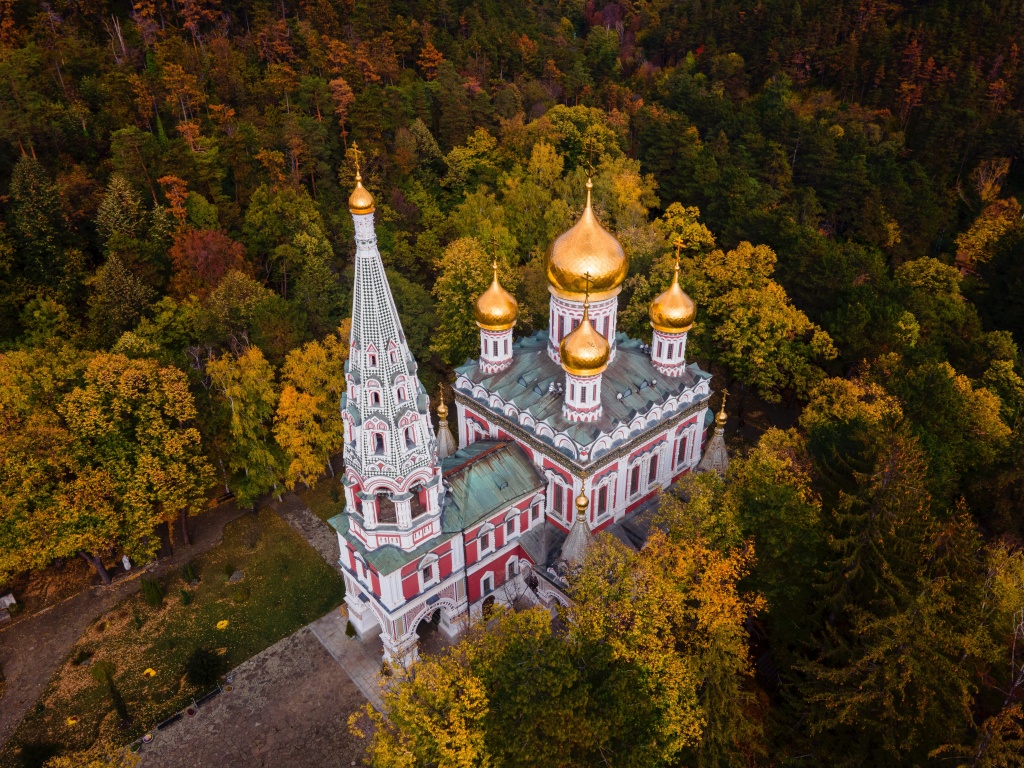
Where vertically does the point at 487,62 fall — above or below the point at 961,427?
above

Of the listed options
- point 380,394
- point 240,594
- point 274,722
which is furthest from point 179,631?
point 380,394

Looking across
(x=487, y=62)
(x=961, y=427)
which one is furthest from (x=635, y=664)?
(x=487, y=62)

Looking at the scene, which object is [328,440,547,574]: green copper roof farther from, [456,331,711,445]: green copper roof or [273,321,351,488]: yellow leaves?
[273,321,351,488]: yellow leaves

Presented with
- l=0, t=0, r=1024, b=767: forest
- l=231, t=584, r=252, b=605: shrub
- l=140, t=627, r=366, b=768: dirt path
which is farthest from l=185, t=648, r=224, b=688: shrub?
l=0, t=0, r=1024, b=767: forest

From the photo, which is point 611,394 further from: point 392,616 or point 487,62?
point 487,62

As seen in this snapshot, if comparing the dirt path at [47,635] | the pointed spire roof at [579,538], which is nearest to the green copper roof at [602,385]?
the pointed spire roof at [579,538]

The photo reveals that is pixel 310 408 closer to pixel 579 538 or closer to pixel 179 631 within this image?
pixel 179 631

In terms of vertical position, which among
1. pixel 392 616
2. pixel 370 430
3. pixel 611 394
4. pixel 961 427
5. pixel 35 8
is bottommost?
pixel 392 616
